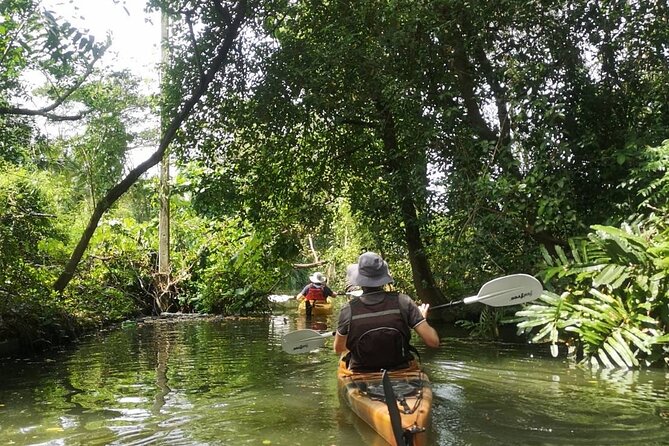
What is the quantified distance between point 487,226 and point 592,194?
73.3 inches

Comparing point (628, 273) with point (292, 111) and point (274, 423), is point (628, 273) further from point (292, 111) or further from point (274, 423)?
point (292, 111)

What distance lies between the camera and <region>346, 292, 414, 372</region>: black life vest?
Result: 5.31 m

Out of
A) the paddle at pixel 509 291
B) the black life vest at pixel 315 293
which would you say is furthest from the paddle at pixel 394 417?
the black life vest at pixel 315 293

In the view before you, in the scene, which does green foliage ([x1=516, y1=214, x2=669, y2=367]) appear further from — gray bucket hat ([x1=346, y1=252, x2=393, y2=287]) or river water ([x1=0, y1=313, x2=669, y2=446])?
gray bucket hat ([x1=346, y1=252, x2=393, y2=287])

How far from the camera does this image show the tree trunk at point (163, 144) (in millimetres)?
10875

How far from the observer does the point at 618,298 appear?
7.73m

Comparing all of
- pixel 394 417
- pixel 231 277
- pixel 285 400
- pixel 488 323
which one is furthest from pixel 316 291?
pixel 394 417

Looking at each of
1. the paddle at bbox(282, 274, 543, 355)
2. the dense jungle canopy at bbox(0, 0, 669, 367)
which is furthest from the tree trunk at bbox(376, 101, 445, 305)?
the paddle at bbox(282, 274, 543, 355)

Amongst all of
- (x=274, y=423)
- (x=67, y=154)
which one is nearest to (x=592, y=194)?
(x=274, y=423)

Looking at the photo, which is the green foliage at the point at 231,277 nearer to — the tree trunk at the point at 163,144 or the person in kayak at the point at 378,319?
the tree trunk at the point at 163,144

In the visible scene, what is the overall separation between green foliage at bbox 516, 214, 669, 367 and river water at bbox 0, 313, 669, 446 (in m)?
0.36

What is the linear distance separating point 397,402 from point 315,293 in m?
11.1

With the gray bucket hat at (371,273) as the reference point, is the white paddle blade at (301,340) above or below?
below

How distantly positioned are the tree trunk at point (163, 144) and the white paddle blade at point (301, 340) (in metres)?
5.32
